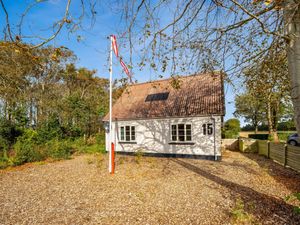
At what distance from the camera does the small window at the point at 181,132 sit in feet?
36.9

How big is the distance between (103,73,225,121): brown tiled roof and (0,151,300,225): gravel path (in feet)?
14.5

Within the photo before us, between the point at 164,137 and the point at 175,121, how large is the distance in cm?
134

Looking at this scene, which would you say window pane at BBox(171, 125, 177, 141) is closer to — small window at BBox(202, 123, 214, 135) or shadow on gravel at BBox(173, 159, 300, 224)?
small window at BBox(202, 123, 214, 135)

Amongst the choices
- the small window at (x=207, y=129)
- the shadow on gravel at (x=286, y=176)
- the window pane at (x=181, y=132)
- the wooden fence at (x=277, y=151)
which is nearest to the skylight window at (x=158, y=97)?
the window pane at (x=181, y=132)

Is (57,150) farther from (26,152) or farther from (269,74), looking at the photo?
(269,74)

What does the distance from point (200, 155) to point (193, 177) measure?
4.26 m

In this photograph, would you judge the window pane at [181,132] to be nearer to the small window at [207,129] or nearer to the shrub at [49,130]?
the small window at [207,129]

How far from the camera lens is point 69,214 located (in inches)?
159

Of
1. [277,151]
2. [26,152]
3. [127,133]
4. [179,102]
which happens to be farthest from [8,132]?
[277,151]

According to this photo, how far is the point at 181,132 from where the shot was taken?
11.5 m

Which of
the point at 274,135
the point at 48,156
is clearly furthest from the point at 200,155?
the point at 274,135

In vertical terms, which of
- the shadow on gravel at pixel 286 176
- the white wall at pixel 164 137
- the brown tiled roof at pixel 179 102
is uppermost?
the brown tiled roof at pixel 179 102

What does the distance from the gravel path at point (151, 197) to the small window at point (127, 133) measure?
545cm

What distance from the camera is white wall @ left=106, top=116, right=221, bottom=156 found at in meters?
10.6
